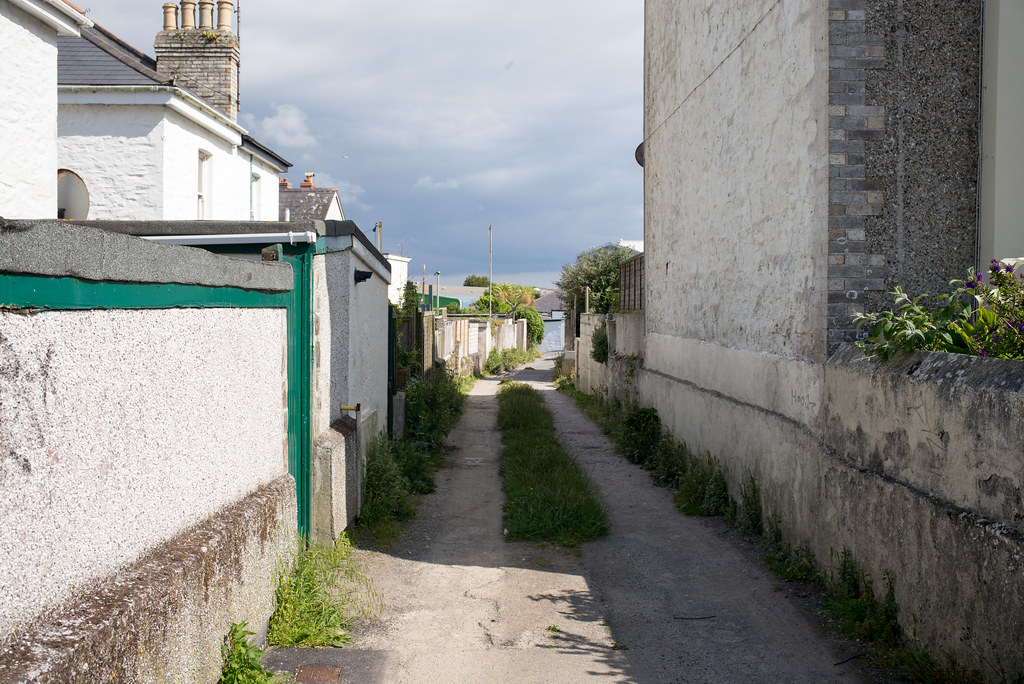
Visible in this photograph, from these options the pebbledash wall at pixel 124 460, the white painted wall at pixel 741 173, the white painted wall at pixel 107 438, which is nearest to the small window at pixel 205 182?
the white painted wall at pixel 741 173

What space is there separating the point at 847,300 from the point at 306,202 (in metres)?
24.1

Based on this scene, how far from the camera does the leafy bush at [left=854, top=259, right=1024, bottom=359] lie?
4.31 meters

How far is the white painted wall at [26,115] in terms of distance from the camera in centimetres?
867

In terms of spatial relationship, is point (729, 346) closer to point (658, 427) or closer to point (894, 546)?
point (658, 427)

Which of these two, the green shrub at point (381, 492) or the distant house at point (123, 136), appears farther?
the distant house at point (123, 136)

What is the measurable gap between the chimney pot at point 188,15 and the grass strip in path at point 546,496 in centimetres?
1053

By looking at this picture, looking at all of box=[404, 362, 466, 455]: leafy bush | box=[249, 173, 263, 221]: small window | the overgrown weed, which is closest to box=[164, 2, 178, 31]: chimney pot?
box=[249, 173, 263, 221]: small window

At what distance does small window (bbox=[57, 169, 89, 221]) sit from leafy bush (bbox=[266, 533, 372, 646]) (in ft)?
34.0

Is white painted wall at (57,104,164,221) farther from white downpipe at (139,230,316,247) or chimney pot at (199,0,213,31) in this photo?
white downpipe at (139,230,316,247)

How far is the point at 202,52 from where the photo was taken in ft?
52.1

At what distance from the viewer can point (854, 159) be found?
598 cm

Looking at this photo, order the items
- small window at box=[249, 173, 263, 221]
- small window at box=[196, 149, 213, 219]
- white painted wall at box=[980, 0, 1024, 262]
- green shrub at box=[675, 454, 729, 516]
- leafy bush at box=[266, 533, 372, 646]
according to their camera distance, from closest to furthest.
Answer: leafy bush at box=[266, 533, 372, 646]
white painted wall at box=[980, 0, 1024, 262]
green shrub at box=[675, 454, 729, 516]
small window at box=[196, 149, 213, 219]
small window at box=[249, 173, 263, 221]

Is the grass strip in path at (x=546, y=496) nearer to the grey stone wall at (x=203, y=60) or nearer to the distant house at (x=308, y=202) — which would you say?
the grey stone wall at (x=203, y=60)

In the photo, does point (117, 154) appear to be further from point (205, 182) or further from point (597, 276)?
point (597, 276)
